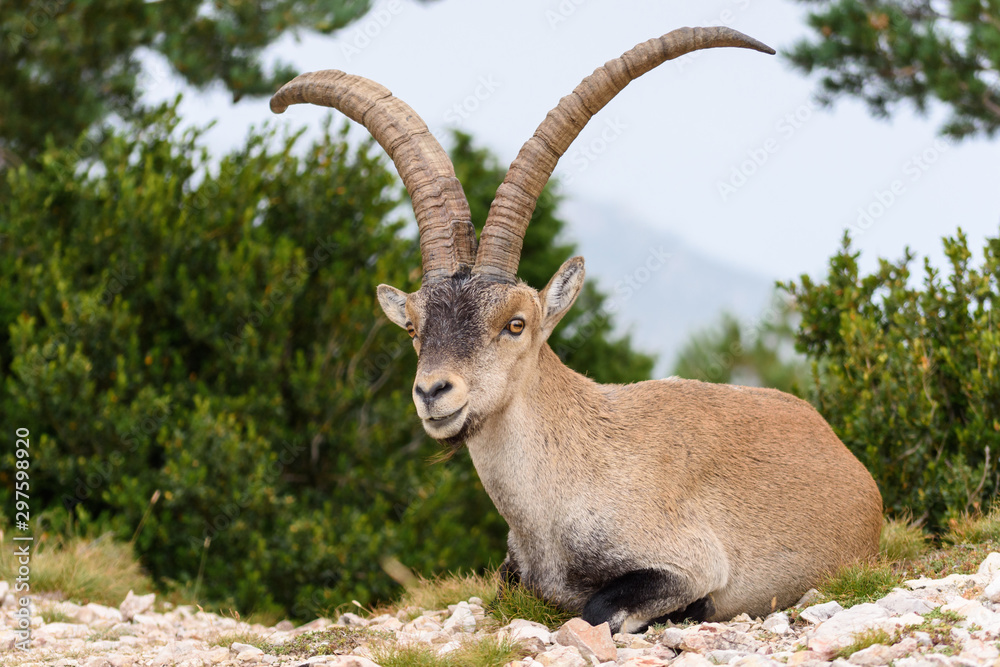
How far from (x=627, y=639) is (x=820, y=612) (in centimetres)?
124

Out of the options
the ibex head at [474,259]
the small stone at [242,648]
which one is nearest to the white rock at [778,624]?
the ibex head at [474,259]

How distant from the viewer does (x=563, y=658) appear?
5.18 metres

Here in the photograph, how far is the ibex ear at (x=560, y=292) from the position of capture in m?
6.27

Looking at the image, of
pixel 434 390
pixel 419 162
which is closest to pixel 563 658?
pixel 434 390

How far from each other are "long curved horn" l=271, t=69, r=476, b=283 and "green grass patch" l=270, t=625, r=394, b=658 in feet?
8.14

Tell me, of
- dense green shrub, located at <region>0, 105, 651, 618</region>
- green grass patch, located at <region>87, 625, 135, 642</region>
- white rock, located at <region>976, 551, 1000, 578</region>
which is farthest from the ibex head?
dense green shrub, located at <region>0, 105, 651, 618</region>

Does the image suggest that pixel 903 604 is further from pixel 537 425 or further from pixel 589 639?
pixel 537 425

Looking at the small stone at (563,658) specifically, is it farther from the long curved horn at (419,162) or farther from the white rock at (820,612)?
the long curved horn at (419,162)

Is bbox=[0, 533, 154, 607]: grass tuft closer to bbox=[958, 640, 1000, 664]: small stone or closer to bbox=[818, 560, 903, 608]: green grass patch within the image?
bbox=[818, 560, 903, 608]: green grass patch

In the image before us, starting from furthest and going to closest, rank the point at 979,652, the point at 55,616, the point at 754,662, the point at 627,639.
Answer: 1. the point at 55,616
2. the point at 627,639
3. the point at 754,662
4. the point at 979,652

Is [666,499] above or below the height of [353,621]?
above

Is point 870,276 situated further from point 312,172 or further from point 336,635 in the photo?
point 312,172

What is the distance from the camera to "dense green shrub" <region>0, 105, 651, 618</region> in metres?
12.1

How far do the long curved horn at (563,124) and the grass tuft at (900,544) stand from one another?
12.8 ft
